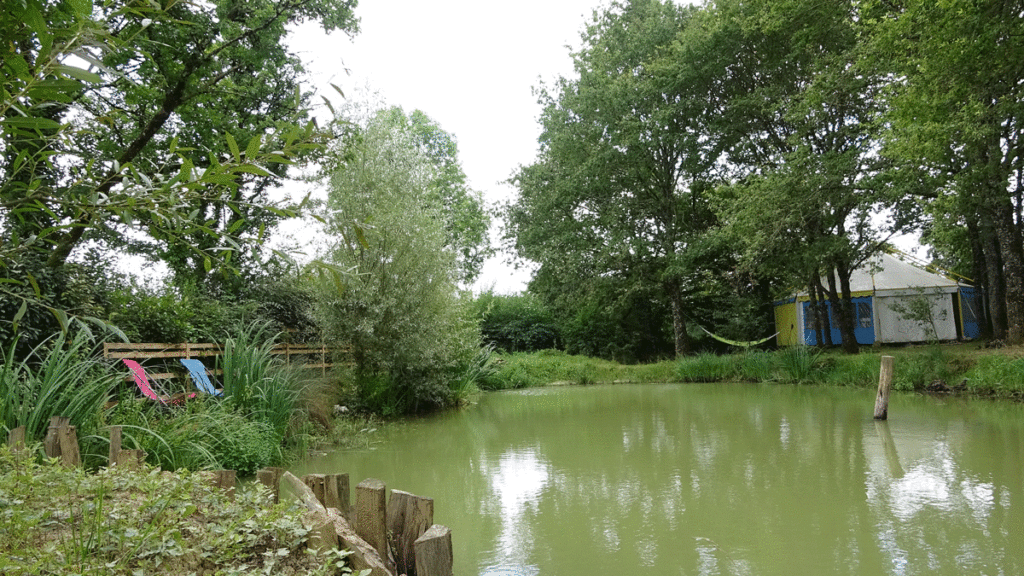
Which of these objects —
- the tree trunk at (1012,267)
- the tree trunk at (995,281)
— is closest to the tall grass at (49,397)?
the tree trunk at (1012,267)

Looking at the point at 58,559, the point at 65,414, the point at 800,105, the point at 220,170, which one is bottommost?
the point at 58,559

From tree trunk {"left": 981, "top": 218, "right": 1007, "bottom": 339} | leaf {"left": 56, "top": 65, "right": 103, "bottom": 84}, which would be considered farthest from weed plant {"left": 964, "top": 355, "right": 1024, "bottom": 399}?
leaf {"left": 56, "top": 65, "right": 103, "bottom": 84}

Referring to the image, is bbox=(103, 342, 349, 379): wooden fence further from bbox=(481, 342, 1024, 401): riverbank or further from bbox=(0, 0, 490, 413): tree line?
bbox=(481, 342, 1024, 401): riverbank

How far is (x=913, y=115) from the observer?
27.0 feet

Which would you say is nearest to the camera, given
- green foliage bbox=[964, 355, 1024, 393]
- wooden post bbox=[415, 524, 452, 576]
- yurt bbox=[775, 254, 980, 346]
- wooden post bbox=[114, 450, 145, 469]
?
wooden post bbox=[415, 524, 452, 576]

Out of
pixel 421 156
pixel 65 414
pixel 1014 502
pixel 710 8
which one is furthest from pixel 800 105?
pixel 65 414

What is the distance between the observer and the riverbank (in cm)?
964

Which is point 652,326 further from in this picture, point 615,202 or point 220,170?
point 220,170

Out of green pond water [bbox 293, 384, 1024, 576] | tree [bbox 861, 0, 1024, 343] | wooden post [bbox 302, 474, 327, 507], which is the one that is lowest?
green pond water [bbox 293, 384, 1024, 576]

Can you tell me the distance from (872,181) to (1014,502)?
8266mm

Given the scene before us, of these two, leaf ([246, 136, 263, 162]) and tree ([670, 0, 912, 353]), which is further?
tree ([670, 0, 912, 353])

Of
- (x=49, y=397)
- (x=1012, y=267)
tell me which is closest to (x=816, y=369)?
(x=1012, y=267)

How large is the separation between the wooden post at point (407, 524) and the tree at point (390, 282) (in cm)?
594

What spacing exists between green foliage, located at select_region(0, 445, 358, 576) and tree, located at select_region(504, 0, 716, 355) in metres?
14.7
